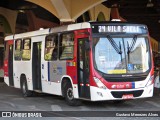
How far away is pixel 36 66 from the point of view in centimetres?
1781

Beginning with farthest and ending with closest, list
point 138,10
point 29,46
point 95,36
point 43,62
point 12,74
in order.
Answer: point 138,10 → point 12,74 → point 29,46 → point 43,62 → point 95,36

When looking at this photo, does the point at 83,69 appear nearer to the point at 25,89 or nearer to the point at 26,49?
the point at 26,49

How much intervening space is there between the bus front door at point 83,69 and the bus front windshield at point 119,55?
0.38 meters

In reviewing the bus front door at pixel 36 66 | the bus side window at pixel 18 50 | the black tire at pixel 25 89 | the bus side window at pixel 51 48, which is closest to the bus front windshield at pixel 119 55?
the bus side window at pixel 51 48

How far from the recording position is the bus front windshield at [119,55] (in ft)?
45.6

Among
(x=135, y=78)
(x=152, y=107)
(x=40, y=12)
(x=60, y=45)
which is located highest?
(x=40, y=12)

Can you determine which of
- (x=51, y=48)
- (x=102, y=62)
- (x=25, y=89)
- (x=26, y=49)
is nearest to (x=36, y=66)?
(x=26, y=49)

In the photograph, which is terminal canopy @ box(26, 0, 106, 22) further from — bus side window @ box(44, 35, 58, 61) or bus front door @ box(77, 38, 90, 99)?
bus front door @ box(77, 38, 90, 99)

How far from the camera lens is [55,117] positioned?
12148mm

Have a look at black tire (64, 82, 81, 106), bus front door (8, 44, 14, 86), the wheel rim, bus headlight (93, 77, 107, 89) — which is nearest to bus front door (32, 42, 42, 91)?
black tire (64, 82, 81, 106)

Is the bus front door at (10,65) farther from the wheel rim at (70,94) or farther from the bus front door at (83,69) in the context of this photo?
the bus front door at (83,69)

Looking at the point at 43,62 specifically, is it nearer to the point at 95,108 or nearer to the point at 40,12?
the point at 95,108

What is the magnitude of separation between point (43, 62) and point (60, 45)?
1.67m

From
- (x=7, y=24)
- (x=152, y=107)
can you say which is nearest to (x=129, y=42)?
(x=152, y=107)
